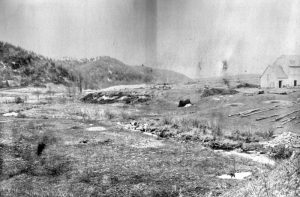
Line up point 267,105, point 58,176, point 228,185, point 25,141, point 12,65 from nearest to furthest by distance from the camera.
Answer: point 228,185, point 58,176, point 25,141, point 267,105, point 12,65

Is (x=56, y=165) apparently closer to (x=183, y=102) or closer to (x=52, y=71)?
(x=183, y=102)

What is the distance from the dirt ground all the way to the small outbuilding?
80.5 ft

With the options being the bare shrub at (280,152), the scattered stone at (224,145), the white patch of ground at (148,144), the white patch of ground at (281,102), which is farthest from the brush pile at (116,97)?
the bare shrub at (280,152)

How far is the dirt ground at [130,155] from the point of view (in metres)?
12.5

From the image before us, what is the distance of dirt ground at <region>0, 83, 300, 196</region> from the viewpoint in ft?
41.0

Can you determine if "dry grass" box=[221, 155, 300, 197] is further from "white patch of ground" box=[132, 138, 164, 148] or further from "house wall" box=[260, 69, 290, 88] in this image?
"house wall" box=[260, 69, 290, 88]

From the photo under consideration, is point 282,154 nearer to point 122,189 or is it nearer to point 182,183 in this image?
point 182,183

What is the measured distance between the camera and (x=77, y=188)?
12312 mm

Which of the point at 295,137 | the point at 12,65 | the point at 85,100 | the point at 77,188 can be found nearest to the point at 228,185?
the point at 77,188

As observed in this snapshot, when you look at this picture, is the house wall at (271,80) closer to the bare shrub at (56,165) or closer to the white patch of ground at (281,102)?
the white patch of ground at (281,102)

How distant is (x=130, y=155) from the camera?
1748cm

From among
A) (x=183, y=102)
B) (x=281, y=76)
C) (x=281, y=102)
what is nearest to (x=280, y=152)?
(x=281, y=102)

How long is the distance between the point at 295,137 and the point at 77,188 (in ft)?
41.7

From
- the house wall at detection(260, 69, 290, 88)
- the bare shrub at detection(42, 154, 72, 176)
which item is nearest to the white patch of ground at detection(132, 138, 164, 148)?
the bare shrub at detection(42, 154, 72, 176)
